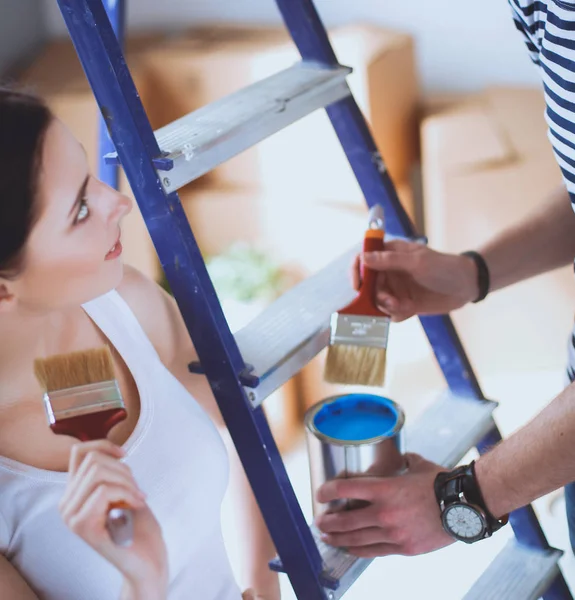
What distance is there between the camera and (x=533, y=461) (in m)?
0.95

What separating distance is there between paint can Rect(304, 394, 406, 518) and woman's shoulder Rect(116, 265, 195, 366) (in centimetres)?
17

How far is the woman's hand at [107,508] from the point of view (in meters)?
0.79

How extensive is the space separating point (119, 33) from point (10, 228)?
0.60m

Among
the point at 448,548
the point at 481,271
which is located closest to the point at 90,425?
the point at 481,271

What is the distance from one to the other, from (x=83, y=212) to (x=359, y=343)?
345mm

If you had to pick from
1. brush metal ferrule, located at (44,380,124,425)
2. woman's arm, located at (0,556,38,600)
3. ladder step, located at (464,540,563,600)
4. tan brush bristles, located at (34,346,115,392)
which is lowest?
ladder step, located at (464,540,563,600)

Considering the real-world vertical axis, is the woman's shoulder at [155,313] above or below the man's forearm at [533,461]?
above

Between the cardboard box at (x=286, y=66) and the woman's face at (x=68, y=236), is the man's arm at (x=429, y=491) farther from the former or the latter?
the cardboard box at (x=286, y=66)

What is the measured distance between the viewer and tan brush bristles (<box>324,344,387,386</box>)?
1.01m

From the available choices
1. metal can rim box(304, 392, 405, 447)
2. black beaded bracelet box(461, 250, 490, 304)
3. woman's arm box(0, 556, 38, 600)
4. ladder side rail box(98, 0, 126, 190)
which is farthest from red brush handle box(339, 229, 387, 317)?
woman's arm box(0, 556, 38, 600)

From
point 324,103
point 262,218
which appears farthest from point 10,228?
point 262,218

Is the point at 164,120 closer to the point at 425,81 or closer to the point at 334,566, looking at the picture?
the point at 425,81

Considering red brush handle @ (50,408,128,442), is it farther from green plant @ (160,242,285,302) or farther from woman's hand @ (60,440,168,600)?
green plant @ (160,242,285,302)

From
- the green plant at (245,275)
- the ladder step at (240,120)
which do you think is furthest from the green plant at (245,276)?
the ladder step at (240,120)
